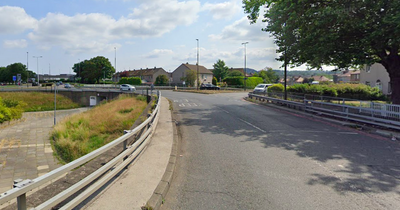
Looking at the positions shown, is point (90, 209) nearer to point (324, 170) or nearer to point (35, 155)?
point (324, 170)

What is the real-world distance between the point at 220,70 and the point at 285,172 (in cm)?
9549

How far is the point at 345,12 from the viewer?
1462 centimetres

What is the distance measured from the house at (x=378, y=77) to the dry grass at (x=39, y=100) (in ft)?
160

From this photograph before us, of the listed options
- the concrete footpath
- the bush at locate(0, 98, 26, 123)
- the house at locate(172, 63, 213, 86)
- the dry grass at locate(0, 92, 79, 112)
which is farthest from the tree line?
the concrete footpath

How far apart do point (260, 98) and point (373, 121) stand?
54.8 ft

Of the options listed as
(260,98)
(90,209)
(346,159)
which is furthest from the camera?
(260,98)

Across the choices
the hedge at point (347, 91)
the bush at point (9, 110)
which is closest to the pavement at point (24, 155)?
the bush at point (9, 110)

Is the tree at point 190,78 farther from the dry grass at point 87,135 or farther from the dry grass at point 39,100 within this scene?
the dry grass at point 87,135

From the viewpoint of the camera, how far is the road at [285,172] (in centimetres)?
515

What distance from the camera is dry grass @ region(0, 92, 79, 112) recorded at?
1842 inches

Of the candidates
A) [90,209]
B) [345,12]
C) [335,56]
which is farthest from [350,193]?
[335,56]

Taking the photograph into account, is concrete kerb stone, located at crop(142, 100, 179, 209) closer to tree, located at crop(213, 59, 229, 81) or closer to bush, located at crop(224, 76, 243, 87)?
bush, located at crop(224, 76, 243, 87)

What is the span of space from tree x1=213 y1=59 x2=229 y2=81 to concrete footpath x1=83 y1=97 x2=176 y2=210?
9347 cm

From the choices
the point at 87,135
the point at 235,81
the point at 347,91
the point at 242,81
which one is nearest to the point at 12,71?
the point at 235,81
